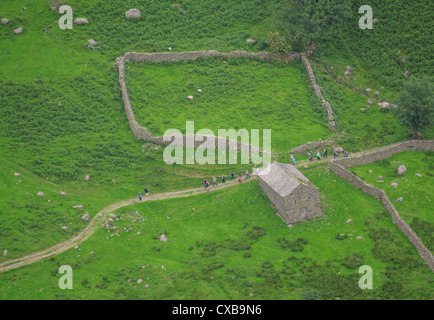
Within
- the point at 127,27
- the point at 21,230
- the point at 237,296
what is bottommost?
the point at 237,296

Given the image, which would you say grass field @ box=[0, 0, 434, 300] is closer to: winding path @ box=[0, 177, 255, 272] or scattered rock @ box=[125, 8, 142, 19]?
winding path @ box=[0, 177, 255, 272]

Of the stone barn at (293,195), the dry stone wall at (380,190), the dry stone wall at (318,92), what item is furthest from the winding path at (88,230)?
the dry stone wall at (318,92)

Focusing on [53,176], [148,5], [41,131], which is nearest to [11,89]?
[41,131]

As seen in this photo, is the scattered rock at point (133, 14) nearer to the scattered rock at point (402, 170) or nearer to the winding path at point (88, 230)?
the winding path at point (88, 230)

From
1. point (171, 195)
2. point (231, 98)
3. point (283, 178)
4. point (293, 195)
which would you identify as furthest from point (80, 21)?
point (293, 195)

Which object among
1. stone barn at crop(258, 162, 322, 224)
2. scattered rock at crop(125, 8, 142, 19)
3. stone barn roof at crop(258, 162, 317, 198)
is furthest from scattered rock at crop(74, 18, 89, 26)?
stone barn at crop(258, 162, 322, 224)

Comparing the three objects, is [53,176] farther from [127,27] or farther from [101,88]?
[127,27]

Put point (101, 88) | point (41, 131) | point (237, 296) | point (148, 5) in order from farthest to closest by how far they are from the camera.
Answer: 1. point (148, 5)
2. point (101, 88)
3. point (41, 131)
4. point (237, 296)
